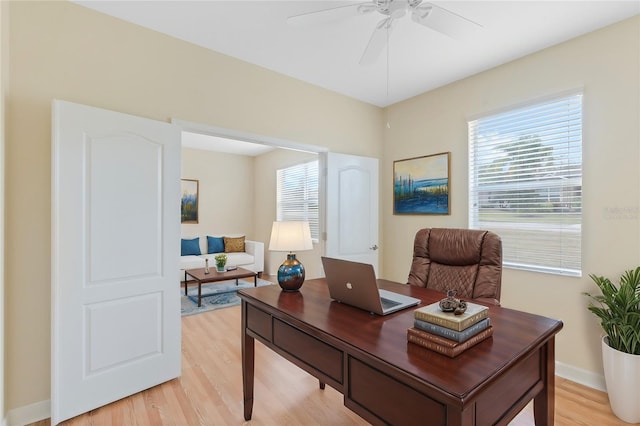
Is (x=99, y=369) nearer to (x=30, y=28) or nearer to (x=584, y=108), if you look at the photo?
(x=30, y=28)

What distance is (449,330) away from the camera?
103 cm

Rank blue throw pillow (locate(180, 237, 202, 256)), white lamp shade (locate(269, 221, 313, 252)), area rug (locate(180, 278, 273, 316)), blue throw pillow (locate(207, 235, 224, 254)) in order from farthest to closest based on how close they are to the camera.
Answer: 1. blue throw pillow (locate(207, 235, 224, 254))
2. blue throw pillow (locate(180, 237, 202, 256))
3. area rug (locate(180, 278, 273, 316))
4. white lamp shade (locate(269, 221, 313, 252))

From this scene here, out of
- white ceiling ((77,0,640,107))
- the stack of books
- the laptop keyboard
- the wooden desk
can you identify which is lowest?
the wooden desk

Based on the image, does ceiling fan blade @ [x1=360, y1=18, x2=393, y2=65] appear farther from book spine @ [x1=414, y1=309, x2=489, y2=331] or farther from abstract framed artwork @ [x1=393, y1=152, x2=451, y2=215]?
abstract framed artwork @ [x1=393, y1=152, x2=451, y2=215]

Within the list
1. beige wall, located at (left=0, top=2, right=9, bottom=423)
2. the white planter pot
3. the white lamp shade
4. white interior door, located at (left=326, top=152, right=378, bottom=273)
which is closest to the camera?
beige wall, located at (left=0, top=2, right=9, bottom=423)

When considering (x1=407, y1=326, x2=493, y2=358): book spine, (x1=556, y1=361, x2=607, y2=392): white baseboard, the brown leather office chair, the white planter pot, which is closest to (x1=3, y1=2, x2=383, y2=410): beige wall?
the brown leather office chair

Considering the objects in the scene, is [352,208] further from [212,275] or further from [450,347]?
[450,347]

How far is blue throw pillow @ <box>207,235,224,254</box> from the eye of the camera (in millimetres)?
6242

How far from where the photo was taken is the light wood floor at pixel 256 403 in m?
1.93

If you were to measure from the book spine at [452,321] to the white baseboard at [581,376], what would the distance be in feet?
6.68

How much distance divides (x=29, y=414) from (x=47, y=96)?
203 centimetres

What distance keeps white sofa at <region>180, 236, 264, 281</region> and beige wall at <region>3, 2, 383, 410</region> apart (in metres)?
3.47

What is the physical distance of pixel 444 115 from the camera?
10.8 ft

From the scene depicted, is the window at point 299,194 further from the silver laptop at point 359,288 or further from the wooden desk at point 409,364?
the wooden desk at point 409,364
